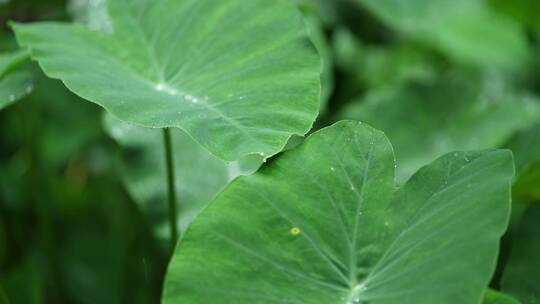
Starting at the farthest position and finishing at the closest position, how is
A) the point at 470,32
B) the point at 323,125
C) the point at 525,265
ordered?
the point at 470,32
the point at 323,125
the point at 525,265

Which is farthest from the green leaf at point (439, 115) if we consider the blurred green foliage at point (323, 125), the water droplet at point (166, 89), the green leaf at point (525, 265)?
the water droplet at point (166, 89)

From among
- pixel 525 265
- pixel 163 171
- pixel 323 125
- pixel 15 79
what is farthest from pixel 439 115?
pixel 15 79

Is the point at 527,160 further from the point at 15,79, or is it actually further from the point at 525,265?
the point at 15,79

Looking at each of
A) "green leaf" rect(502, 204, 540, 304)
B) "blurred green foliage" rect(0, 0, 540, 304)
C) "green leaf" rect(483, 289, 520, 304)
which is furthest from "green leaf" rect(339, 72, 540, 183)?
"green leaf" rect(483, 289, 520, 304)

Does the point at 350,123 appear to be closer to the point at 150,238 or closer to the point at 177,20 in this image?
the point at 177,20

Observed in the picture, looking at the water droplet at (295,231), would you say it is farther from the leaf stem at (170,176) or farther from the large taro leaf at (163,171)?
the large taro leaf at (163,171)
